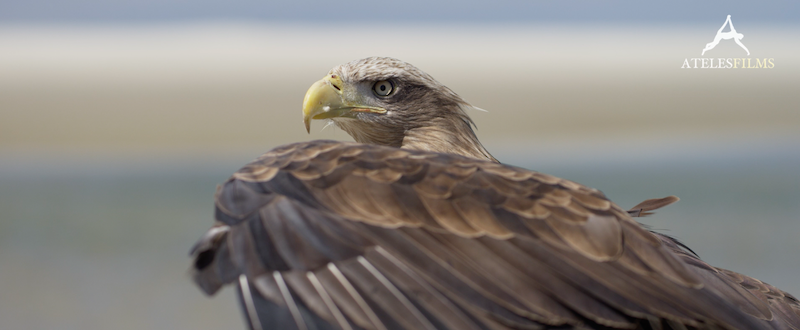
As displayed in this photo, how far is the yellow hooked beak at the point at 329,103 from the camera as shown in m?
2.76

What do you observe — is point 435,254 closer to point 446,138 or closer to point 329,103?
point 446,138

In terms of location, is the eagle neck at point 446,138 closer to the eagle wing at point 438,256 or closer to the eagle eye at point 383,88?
the eagle eye at point 383,88

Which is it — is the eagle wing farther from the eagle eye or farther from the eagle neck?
the eagle eye

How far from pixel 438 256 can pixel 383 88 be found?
1.61 m

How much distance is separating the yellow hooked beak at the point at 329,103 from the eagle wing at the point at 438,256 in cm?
116

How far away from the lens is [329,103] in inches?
110

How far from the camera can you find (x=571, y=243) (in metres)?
1.41

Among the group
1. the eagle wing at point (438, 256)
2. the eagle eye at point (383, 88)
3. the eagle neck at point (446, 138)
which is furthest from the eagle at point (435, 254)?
the eagle eye at point (383, 88)

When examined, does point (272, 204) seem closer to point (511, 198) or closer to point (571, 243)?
point (511, 198)

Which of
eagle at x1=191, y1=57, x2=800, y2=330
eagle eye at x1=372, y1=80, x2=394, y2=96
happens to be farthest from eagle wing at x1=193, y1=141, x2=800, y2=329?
eagle eye at x1=372, y1=80, x2=394, y2=96

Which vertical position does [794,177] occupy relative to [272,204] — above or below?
below

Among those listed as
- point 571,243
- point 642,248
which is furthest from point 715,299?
point 571,243

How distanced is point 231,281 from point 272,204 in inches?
8.4

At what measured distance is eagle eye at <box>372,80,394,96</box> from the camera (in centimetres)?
286
